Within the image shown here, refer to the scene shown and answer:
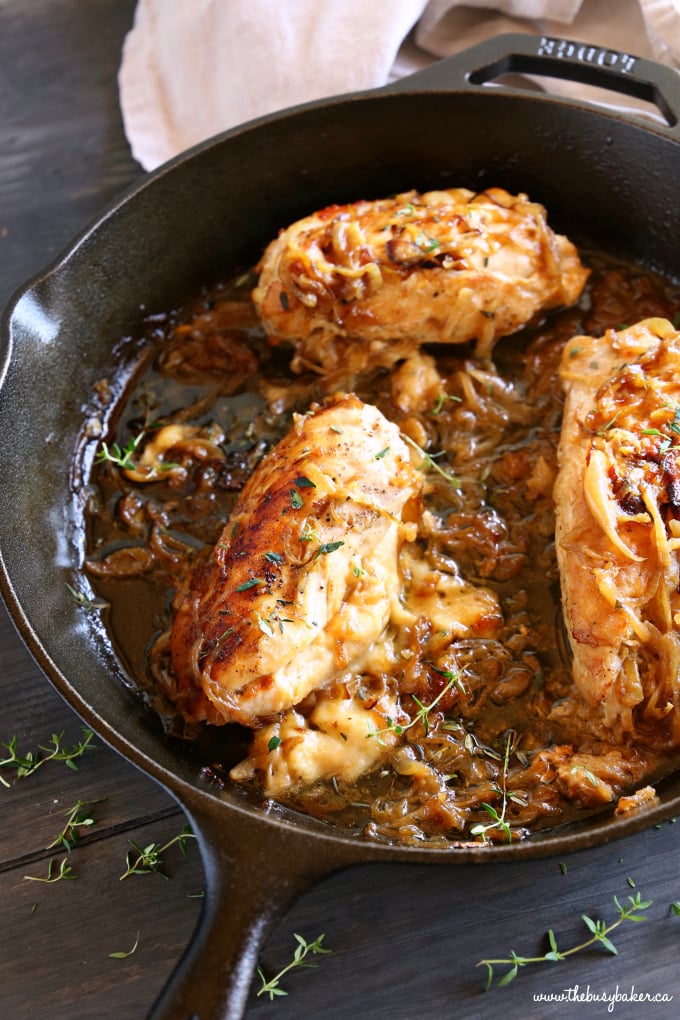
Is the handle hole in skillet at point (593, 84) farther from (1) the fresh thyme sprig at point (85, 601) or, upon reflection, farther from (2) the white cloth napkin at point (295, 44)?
(1) the fresh thyme sprig at point (85, 601)

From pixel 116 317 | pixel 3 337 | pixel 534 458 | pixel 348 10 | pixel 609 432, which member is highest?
pixel 348 10

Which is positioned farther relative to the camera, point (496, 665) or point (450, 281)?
point (450, 281)

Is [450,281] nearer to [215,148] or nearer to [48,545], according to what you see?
[215,148]

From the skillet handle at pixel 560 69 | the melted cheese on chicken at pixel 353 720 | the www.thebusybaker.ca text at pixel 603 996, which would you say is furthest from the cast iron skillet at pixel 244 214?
the www.thebusybaker.ca text at pixel 603 996

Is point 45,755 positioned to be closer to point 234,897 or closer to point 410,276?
point 234,897

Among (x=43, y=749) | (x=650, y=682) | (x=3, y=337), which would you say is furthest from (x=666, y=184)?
(x=43, y=749)
